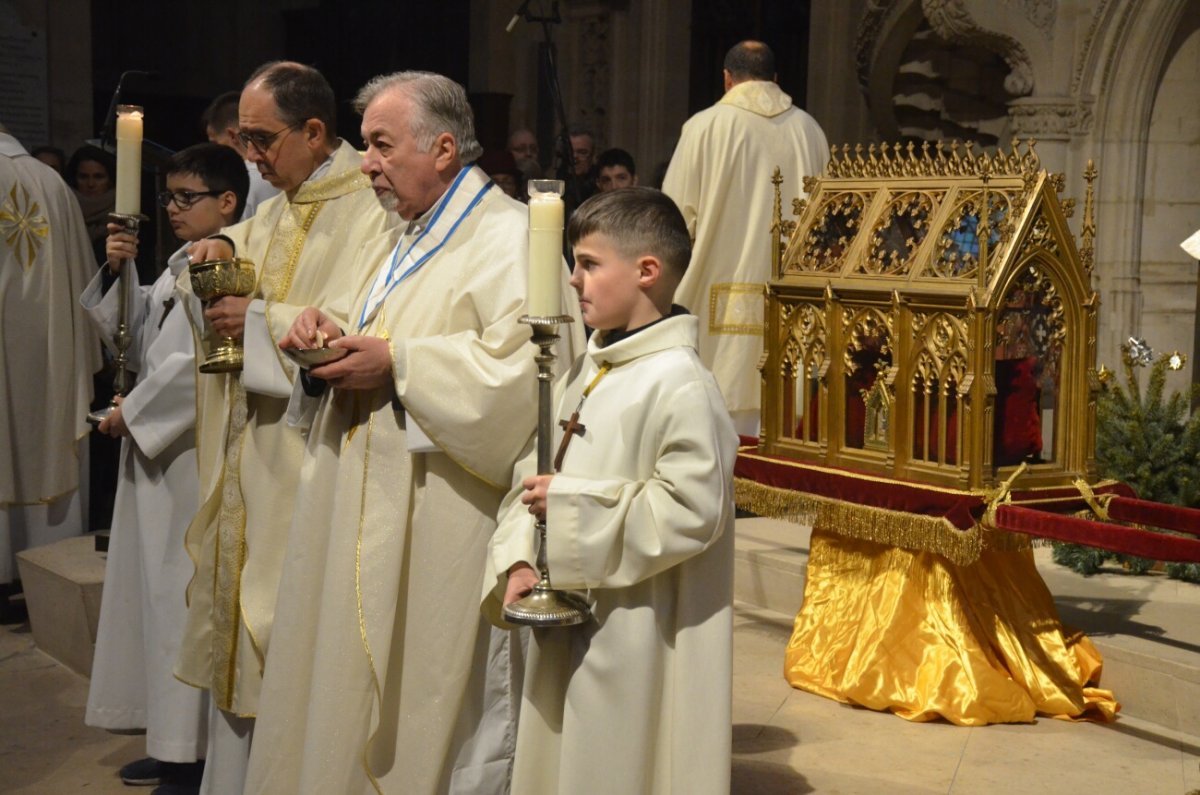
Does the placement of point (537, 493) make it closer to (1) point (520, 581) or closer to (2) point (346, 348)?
(1) point (520, 581)

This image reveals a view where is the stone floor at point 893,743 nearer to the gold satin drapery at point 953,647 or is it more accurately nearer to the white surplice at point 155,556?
the gold satin drapery at point 953,647

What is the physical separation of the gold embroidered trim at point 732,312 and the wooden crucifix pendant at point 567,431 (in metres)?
3.91

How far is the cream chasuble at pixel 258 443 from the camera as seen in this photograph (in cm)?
387

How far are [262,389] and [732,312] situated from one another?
347 centimetres

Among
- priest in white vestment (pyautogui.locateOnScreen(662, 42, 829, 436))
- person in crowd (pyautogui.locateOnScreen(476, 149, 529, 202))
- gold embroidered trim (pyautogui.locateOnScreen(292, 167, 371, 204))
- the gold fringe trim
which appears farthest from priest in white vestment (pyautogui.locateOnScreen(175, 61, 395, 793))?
person in crowd (pyautogui.locateOnScreen(476, 149, 529, 202))

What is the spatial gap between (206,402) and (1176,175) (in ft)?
20.3

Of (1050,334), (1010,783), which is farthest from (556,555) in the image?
(1050,334)

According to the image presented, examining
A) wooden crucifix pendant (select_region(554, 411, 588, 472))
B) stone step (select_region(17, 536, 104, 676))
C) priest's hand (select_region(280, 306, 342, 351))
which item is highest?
priest's hand (select_region(280, 306, 342, 351))

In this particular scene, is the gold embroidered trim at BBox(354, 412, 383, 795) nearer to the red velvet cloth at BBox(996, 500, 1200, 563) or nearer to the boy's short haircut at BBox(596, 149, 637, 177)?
the red velvet cloth at BBox(996, 500, 1200, 563)

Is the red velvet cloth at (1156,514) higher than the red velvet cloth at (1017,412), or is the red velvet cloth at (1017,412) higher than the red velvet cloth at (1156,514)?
the red velvet cloth at (1017,412)

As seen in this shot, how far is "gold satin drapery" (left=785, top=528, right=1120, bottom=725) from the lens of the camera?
4.90 metres

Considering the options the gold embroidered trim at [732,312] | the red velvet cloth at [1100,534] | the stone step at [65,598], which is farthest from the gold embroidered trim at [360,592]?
the gold embroidered trim at [732,312]

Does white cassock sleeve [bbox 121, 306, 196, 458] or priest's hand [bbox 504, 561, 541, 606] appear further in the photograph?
white cassock sleeve [bbox 121, 306, 196, 458]

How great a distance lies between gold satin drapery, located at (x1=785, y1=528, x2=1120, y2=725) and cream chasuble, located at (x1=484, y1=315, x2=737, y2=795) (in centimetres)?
202
